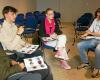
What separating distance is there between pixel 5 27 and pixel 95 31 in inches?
80.2

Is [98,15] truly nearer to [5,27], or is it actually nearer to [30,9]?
[5,27]

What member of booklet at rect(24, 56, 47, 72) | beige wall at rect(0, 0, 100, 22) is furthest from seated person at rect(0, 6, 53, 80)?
beige wall at rect(0, 0, 100, 22)

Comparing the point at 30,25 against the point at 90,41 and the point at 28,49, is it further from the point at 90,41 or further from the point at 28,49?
the point at 28,49

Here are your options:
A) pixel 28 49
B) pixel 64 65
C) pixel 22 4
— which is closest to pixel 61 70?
pixel 64 65

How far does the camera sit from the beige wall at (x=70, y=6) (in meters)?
11.9

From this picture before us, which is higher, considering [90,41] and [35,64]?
[35,64]

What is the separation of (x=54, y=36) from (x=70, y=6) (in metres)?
7.77

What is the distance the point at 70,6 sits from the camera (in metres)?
12.3

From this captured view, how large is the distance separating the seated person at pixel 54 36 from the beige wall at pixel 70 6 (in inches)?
287

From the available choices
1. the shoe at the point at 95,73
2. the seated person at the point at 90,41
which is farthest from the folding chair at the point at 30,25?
the shoe at the point at 95,73

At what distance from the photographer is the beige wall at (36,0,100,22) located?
11.9 meters

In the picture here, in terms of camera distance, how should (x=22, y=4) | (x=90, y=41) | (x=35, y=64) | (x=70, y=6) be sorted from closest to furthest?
(x=35, y=64)
(x=90, y=41)
(x=22, y=4)
(x=70, y=6)

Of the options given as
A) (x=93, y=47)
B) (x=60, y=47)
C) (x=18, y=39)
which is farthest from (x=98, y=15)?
(x=18, y=39)

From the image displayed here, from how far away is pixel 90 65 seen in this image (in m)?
4.81
